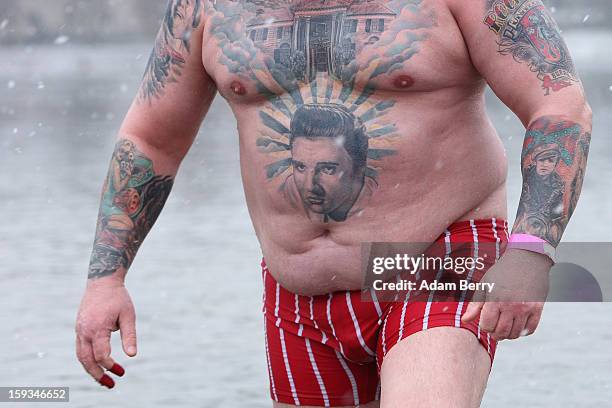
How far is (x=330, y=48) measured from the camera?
12.8 ft

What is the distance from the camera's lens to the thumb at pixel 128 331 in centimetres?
400

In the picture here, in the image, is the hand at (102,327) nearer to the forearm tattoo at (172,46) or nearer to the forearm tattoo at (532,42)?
the forearm tattoo at (172,46)

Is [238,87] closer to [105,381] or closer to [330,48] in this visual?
[330,48]

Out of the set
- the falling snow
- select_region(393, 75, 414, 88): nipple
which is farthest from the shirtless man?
the falling snow

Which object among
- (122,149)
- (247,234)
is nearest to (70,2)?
(247,234)

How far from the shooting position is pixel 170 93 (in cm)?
431

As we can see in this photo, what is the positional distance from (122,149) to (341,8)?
840mm

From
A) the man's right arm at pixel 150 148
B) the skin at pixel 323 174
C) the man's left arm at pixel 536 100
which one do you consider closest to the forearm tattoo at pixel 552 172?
the man's left arm at pixel 536 100

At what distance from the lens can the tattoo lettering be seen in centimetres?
386

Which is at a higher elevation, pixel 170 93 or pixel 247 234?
pixel 170 93

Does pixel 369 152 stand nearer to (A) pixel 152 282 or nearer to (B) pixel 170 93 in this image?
(B) pixel 170 93

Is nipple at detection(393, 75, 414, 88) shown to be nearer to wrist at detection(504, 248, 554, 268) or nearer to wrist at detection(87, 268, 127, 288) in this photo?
wrist at detection(504, 248, 554, 268)

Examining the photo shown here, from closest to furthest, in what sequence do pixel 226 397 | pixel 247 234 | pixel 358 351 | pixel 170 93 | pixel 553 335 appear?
pixel 358 351 → pixel 170 93 → pixel 226 397 → pixel 553 335 → pixel 247 234

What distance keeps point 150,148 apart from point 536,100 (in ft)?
4.04
